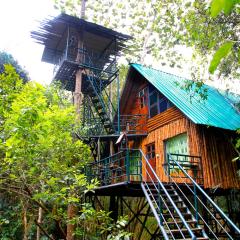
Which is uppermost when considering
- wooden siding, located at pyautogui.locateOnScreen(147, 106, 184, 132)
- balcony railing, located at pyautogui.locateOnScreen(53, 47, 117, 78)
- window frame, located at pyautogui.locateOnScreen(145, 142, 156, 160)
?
balcony railing, located at pyautogui.locateOnScreen(53, 47, 117, 78)

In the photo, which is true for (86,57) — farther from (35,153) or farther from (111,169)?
(35,153)

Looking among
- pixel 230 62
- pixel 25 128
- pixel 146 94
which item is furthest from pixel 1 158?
pixel 146 94

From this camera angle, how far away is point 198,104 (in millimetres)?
13250

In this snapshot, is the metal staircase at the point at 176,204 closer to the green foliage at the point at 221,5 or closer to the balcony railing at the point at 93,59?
the green foliage at the point at 221,5

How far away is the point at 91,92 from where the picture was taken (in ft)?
52.2

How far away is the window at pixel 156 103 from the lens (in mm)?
14188

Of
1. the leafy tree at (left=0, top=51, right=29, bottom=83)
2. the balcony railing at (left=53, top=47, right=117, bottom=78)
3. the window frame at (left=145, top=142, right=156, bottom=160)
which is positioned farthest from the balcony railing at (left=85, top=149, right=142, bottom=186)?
the leafy tree at (left=0, top=51, right=29, bottom=83)

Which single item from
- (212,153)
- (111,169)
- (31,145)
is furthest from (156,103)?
(31,145)

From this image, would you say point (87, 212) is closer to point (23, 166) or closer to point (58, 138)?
point (23, 166)

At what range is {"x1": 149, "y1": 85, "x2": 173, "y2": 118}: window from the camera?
14.2 metres

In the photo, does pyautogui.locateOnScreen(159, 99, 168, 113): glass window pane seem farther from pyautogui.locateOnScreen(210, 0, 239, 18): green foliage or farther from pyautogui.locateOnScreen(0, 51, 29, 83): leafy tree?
pyautogui.locateOnScreen(210, 0, 239, 18): green foliage

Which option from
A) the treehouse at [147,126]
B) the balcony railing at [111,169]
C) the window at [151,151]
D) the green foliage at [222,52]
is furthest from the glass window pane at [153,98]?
the green foliage at [222,52]

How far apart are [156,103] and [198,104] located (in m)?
2.44

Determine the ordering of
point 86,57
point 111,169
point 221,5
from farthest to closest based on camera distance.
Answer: point 86,57 → point 111,169 → point 221,5
